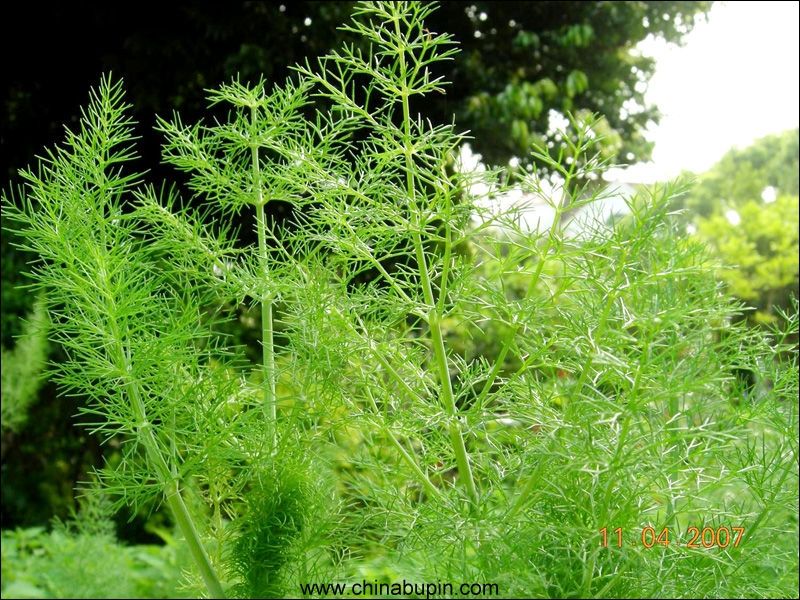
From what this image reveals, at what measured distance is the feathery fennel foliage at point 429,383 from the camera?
39 centimetres

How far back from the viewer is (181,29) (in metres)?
1.75

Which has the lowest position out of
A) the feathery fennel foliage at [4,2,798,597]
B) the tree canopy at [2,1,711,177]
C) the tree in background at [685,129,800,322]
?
the feathery fennel foliage at [4,2,798,597]

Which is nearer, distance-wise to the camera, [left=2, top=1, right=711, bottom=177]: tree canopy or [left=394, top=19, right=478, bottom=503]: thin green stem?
[left=394, top=19, right=478, bottom=503]: thin green stem

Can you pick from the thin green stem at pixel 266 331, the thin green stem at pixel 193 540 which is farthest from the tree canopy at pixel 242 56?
the thin green stem at pixel 193 540

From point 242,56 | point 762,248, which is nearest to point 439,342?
point 242,56

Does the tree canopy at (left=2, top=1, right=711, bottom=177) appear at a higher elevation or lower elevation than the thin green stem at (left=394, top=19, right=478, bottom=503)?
higher
